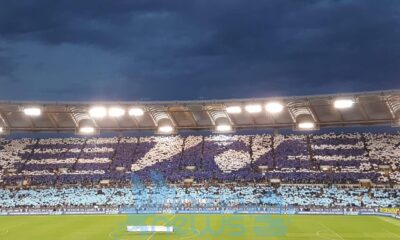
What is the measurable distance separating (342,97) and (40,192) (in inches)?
1717

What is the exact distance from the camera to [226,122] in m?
68.4

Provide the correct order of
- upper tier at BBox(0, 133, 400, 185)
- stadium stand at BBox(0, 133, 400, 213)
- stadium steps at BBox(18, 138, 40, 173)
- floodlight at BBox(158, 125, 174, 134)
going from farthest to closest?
stadium steps at BBox(18, 138, 40, 173), floodlight at BBox(158, 125, 174, 134), upper tier at BBox(0, 133, 400, 185), stadium stand at BBox(0, 133, 400, 213)

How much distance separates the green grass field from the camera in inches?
1373

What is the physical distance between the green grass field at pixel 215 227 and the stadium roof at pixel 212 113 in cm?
1510

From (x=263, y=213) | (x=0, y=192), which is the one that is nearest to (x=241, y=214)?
(x=263, y=213)

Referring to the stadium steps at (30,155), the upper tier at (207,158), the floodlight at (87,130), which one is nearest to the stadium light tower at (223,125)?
the upper tier at (207,158)

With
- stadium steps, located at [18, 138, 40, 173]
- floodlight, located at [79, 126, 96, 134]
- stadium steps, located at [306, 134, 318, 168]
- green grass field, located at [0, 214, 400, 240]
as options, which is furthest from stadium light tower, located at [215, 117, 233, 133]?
stadium steps, located at [18, 138, 40, 173]

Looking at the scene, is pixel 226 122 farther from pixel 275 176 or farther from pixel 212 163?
pixel 275 176

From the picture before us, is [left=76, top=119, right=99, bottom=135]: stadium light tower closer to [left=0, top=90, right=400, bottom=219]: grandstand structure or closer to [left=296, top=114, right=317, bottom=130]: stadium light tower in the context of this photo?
[left=0, top=90, right=400, bottom=219]: grandstand structure

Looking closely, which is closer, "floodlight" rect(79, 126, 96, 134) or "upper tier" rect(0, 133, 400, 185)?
"upper tier" rect(0, 133, 400, 185)

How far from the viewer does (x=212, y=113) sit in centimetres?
6575

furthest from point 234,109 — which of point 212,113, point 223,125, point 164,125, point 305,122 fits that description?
point 164,125

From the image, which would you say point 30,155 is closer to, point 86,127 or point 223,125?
point 86,127

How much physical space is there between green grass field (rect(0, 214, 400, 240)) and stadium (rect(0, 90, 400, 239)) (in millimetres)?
315
